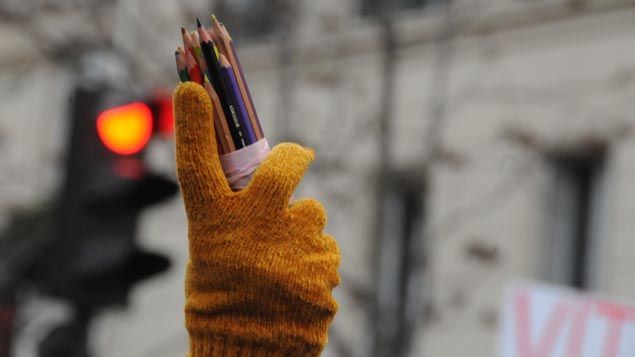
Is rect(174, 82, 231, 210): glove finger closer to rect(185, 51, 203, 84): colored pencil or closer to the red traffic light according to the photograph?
rect(185, 51, 203, 84): colored pencil

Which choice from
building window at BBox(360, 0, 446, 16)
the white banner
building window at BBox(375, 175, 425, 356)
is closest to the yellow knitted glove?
the white banner

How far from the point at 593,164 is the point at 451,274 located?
145 cm

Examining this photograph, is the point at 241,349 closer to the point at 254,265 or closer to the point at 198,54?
the point at 254,265

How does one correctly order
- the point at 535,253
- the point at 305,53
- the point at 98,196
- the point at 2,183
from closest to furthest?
the point at 98,196 → the point at 535,253 → the point at 305,53 → the point at 2,183

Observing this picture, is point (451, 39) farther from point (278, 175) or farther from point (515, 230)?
point (278, 175)

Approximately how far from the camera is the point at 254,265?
2.49m

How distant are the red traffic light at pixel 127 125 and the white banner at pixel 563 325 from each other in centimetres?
187

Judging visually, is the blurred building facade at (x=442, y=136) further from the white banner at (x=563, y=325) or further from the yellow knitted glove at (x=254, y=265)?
the yellow knitted glove at (x=254, y=265)

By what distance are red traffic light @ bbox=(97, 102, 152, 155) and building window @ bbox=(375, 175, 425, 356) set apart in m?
4.94

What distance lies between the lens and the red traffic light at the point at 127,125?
724 cm

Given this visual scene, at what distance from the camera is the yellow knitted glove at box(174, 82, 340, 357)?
2.49 meters

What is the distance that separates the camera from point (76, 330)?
24.6 ft

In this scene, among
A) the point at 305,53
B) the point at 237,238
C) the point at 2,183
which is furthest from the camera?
the point at 2,183

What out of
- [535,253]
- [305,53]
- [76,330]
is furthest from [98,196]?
[305,53]
